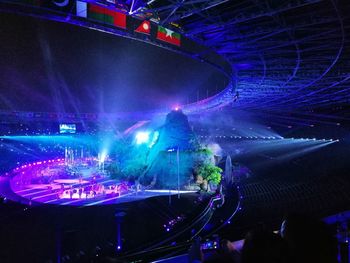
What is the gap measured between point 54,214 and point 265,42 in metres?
15.8

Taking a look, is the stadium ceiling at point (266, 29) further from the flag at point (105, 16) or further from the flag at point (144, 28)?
the flag at point (105, 16)

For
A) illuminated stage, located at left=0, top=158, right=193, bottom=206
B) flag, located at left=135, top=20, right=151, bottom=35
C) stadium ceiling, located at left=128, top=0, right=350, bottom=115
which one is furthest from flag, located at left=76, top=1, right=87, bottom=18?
illuminated stage, located at left=0, top=158, right=193, bottom=206

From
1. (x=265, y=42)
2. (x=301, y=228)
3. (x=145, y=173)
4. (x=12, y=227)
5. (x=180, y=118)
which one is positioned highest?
(x=265, y=42)

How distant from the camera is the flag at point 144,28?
1160cm

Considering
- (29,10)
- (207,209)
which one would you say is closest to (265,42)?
(207,209)

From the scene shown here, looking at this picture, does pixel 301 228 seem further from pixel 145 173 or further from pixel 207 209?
pixel 145 173

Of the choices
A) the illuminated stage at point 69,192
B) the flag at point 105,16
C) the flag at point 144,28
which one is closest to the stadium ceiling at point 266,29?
the flag at point 144,28

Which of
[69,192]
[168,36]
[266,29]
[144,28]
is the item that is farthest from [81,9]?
[69,192]

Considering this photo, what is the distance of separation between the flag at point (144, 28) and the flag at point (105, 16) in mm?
694

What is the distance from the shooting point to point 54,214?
18.3 meters

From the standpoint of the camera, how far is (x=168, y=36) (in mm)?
12703

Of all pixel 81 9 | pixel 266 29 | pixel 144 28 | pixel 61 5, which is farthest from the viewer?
pixel 266 29

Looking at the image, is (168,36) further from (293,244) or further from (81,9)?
(293,244)

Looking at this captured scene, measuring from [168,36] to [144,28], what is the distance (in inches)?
52.6
